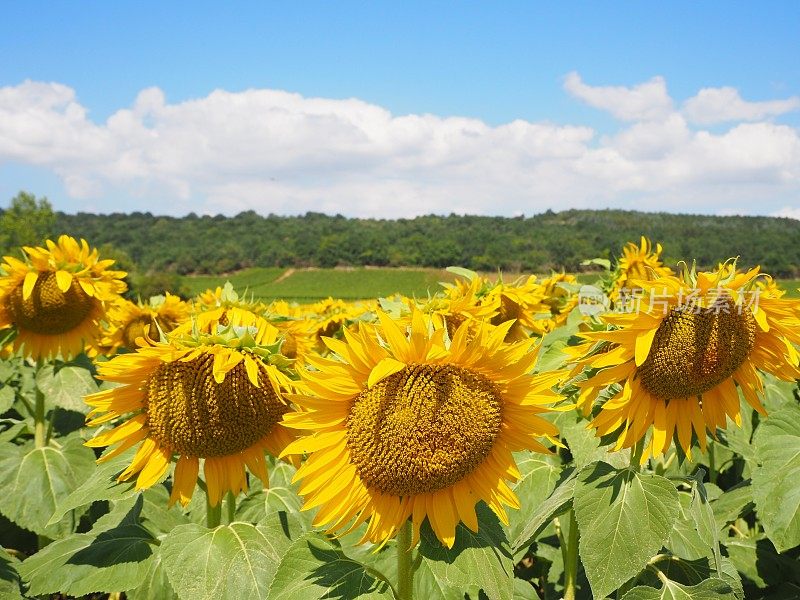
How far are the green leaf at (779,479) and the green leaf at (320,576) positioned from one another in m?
1.60

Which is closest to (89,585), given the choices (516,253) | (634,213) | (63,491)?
(63,491)

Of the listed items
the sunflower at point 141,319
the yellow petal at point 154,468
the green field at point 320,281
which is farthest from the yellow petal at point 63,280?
the green field at point 320,281

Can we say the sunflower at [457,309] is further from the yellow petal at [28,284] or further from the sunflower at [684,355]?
the yellow petal at [28,284]

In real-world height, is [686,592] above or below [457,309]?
below

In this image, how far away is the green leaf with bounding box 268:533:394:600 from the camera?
1985 mm

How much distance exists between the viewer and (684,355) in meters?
2.26

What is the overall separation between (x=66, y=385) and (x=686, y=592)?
11.8 feet

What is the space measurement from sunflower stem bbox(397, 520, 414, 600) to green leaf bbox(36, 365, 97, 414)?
272 centimetres

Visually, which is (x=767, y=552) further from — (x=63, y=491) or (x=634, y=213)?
(x=634, y=213)

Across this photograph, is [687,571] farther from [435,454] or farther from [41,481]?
[41,481]

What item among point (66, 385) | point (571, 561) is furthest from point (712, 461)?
point (66, 385)

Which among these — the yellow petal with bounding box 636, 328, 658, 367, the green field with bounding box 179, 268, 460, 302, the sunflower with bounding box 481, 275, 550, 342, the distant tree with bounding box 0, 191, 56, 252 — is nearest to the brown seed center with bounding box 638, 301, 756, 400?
the yellow petal with bounding box 636, 328, 658, 367

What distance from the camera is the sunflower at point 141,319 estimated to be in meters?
5.25

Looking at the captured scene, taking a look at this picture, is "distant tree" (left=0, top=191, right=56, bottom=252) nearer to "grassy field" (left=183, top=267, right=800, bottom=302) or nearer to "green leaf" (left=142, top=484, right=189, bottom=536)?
"grassy field" (left=183, top=267, right=800, bottom=302)
